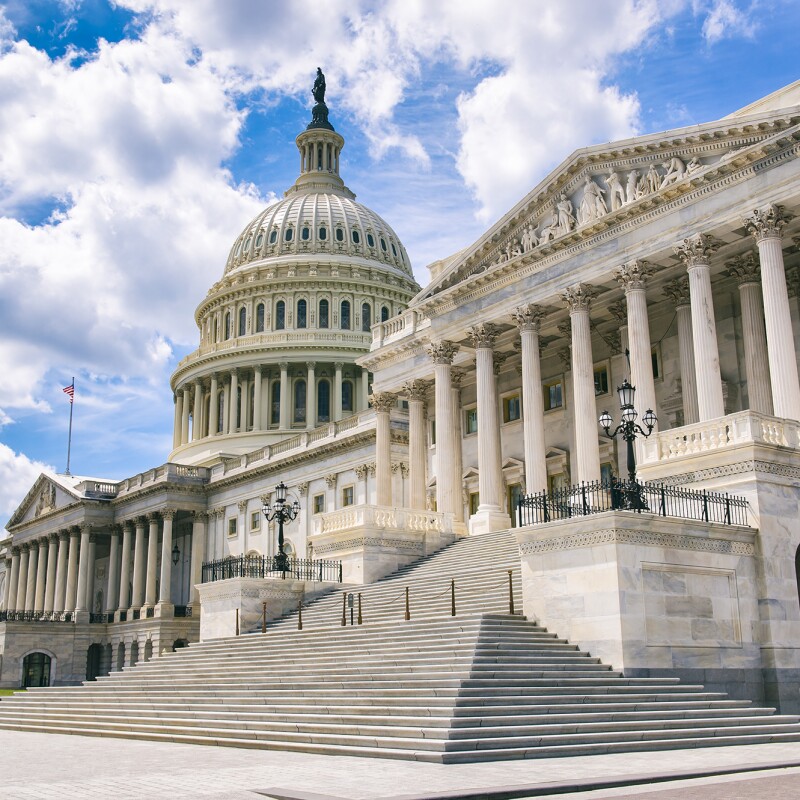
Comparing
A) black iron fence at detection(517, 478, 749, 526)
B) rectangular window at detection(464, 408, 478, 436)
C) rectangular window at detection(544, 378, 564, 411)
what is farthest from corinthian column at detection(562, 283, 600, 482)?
rectangular window at detection(464, 408, 478, 436)

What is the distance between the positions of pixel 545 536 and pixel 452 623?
329 centimetres

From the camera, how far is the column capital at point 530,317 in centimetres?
4494

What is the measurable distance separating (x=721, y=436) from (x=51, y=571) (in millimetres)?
85331

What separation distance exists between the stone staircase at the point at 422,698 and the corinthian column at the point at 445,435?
13462 millimetres

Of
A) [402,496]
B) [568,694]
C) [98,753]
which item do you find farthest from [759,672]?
[402,496]

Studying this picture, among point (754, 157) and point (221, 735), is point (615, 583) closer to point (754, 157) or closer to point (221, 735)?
point (221, 735)

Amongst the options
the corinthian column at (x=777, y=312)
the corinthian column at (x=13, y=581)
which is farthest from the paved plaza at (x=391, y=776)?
the corinthian column at (x=13, y=581)

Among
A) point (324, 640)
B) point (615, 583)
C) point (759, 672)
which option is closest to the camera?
point (615, 583)

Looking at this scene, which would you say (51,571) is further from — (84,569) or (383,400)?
(383,400)

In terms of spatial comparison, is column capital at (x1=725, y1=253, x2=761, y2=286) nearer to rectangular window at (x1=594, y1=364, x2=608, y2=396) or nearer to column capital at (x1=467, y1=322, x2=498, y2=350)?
rectangular window at (x1=594, y1=364, x2=608, y2=396)

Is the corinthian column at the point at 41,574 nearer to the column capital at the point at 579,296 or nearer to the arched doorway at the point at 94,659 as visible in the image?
the arched doorway at the point at 94,659

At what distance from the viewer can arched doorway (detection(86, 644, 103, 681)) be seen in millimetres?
92562

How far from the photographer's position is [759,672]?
88.9ft

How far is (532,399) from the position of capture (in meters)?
44.3
